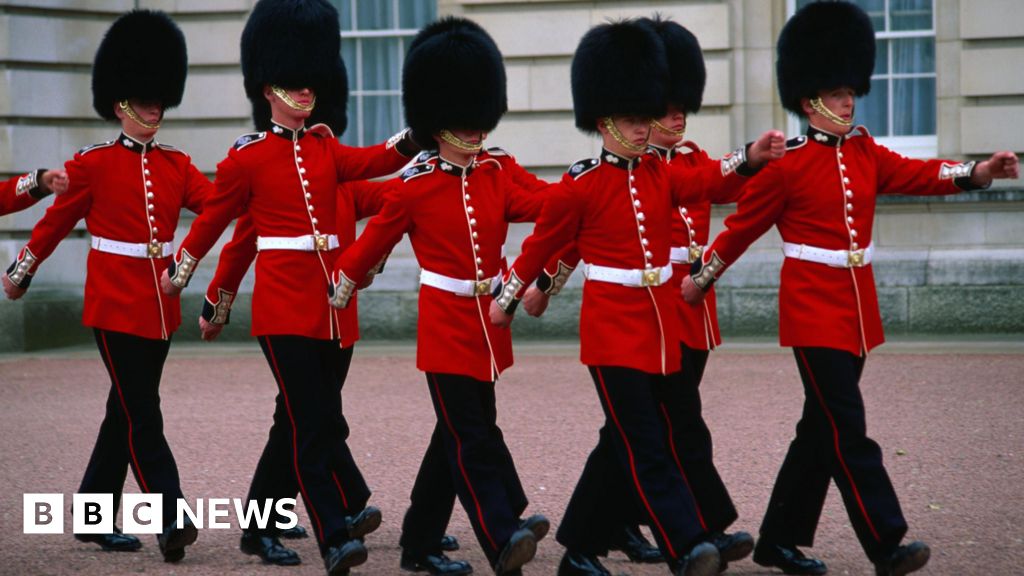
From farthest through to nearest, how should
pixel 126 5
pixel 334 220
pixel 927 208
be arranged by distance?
pixel 126 5 < pixel 927 208 < pixel 334 220

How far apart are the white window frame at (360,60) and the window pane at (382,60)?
0.03 metres

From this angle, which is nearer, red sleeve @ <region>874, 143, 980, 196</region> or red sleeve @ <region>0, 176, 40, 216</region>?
red sleeve @ <region>874, 143, 980, 196</region>

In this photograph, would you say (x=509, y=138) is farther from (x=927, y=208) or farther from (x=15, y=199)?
(x=15, y=199)

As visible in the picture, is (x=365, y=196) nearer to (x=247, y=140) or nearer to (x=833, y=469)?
(x=247, y=140)

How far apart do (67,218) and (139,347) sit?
0.51 m

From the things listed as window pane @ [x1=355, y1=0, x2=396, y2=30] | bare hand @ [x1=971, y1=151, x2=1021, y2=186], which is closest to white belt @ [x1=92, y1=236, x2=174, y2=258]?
bare hand @ [x1=971, y1=151, x2=1021, y2=186]

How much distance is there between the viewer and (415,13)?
12.0m

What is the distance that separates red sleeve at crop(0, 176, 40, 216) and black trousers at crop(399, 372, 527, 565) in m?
1.58

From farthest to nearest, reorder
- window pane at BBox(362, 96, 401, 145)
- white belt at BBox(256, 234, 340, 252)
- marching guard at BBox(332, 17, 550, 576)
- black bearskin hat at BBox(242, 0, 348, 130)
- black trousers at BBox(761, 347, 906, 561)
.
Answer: window pane at BBox(362, 96, 401, 145)
black bearskin hat at BBox(242, 0, 348, 130)
white belt at BBox(256, 234, 340, 252)
marching guard at BBox(332, 17, 550, 576)
black trousers at BBox(761, 347, 906, 561)

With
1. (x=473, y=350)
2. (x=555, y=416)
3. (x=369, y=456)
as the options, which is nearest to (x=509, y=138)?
(x=555, y=416)

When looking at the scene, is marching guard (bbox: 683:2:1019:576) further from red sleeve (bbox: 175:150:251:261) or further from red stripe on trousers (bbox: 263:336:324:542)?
red sleeve (bbox: 175:150:251:261)

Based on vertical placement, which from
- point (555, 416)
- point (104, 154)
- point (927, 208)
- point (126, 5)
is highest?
point (126, 5)

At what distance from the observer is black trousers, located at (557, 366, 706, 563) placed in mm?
4488

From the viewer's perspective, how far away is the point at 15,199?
17.8ft
